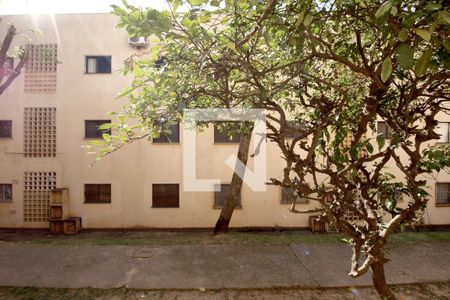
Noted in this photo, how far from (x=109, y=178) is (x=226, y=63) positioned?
32.3ft

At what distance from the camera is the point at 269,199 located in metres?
11.0

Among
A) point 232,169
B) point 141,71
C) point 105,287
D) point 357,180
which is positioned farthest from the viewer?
point 232,169

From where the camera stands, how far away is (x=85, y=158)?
1097 cm

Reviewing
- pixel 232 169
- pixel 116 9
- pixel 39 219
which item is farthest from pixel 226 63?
pixel 39 219

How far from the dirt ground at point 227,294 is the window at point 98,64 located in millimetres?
8149

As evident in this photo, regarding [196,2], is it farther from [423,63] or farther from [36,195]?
[36,195]

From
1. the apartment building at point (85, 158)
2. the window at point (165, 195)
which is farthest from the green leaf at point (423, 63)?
the window at point (165, 195)

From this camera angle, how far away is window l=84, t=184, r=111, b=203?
1105 cm

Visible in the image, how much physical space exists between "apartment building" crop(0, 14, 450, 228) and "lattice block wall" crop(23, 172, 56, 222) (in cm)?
4

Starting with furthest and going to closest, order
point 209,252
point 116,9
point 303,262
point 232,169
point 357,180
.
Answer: point 232,169 < point 209,252 < point 303,262 < point 357,180 < point 116,9

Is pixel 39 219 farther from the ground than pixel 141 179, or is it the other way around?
pixel 141 179

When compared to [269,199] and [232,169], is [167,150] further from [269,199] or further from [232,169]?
[269,199]

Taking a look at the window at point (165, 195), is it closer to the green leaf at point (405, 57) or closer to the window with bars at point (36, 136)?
the window with bars at point (36, 136)

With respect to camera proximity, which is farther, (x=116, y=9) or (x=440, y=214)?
(x=440, y=214)
